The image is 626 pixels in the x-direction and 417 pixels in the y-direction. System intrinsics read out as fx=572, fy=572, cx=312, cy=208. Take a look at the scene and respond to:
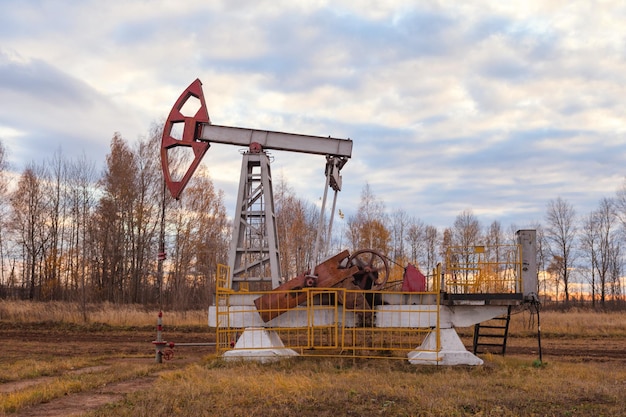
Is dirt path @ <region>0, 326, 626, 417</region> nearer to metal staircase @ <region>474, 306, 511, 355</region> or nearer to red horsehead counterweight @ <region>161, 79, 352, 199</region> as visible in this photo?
metal staircase @ <region>474, 306, 511, 355</region>

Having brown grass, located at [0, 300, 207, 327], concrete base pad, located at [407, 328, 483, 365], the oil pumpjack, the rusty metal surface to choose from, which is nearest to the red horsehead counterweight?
the oil pumpjack

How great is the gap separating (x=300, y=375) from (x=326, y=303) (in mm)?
2535

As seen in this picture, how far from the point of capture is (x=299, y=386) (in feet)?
27.7

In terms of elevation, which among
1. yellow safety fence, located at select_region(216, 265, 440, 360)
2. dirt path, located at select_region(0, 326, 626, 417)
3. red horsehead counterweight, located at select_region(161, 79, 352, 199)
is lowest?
dirt path, located at select_region(0, 326, 626, 417)

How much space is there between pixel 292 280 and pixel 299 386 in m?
3.93

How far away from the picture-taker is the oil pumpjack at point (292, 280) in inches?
454

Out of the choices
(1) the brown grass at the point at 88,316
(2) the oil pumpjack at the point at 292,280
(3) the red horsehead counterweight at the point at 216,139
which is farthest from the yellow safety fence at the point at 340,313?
(1) the brown grass at the point at 88,316

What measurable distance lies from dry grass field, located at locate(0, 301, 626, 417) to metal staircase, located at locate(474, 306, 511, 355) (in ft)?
2.22

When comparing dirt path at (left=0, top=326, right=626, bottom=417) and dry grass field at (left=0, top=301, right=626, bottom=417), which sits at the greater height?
dry grass field at (left=0, top=301, right=626, bottom=417)

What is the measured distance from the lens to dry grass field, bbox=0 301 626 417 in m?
7.29

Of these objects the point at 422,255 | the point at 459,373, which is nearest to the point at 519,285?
the point at 459,373

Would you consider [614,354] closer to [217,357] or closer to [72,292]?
[217,357]

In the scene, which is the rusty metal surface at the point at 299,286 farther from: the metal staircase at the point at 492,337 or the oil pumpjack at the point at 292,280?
the metal staircase at the point at 492,337

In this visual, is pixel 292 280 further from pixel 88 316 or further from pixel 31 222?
pixel 31 222
